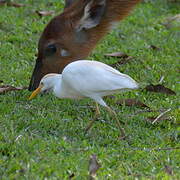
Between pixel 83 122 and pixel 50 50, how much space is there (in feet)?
5.01

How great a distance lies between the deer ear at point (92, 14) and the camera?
6.91 metres

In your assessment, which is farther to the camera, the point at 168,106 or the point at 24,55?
the point at 24,55

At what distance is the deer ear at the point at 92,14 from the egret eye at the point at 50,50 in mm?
347

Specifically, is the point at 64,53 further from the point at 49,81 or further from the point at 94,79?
the point at 94,79

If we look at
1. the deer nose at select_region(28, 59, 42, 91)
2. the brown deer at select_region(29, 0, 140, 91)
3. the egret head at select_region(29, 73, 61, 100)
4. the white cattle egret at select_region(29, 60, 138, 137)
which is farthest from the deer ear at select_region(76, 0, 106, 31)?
the white cattle egret at select_region(29, 60, 138, 137)

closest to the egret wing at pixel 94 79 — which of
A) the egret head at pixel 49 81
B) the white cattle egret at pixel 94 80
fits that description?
the white cattle egret at pixel 94 80

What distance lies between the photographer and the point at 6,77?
23.3ft

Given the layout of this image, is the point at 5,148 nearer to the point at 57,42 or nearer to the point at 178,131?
the point at 178,131

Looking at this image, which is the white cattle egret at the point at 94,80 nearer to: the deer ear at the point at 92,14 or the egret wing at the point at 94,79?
the egret wing at the point at 94,79

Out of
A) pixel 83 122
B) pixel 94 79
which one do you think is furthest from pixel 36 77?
pixel 94 79

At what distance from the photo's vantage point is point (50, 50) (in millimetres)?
7023

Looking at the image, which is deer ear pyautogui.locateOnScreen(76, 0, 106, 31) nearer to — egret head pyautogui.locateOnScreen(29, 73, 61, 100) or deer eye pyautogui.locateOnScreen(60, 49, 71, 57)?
deer eye pyautogui.locateOnScreen(60, 49, 71, 57)

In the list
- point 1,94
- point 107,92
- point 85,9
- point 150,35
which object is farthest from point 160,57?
point 107,92

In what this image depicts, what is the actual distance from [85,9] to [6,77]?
118 centimetres
